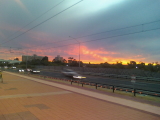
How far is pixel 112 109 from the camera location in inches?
291

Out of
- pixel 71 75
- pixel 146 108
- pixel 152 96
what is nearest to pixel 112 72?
pixel 71 75

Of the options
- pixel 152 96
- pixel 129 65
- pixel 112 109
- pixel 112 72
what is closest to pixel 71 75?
pixel 112 72

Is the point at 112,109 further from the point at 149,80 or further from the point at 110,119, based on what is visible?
the point at 149,80

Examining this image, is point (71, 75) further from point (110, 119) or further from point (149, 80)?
point (110, 119)

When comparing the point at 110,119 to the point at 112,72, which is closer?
the point at 110,119

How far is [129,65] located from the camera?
67312 mm

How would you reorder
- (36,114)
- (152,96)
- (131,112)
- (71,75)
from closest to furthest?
(36,114), (131,112), (152,96), (71,75)

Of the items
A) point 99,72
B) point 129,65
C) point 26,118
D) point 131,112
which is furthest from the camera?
point 129,65

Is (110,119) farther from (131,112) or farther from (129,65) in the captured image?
(129,65)

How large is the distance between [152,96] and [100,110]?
7.10m

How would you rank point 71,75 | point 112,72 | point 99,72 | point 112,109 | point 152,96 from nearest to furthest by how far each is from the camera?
1. point 112,109
2. point 152,96
3. point 71,75
4. point 112,72
5. point 99,72

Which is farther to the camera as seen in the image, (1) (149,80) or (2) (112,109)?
(1) (149,80)

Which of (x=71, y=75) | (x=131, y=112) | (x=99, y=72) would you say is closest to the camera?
(x=131, y=112)

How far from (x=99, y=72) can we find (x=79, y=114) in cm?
3500
